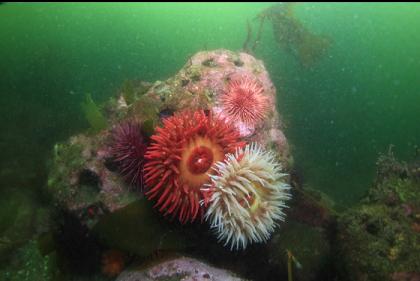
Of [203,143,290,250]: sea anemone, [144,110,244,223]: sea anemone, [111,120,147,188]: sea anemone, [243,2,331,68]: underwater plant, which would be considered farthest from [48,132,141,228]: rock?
[243,2,331,68]: underwater plant

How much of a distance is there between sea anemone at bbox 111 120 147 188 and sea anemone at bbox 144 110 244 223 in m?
0.24

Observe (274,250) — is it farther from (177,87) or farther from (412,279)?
(177,87)

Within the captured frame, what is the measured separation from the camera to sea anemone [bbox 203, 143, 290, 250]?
A: 3.98 metres

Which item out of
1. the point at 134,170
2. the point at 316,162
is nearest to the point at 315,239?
the point at 134,170

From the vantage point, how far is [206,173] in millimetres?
4098

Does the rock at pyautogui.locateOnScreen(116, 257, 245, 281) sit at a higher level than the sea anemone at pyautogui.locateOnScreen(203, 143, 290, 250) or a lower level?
lower

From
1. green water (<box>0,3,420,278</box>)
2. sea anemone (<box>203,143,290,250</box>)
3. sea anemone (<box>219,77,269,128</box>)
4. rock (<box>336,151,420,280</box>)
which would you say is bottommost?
green water (<box>0,3,420,278</box>)

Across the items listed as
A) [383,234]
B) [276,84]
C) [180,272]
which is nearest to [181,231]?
[180,272]

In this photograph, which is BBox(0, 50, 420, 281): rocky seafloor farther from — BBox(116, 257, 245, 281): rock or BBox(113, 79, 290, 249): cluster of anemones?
BBox(113, 79, 290, 249): cluster of anemones

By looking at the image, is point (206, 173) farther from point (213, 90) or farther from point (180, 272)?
point (213, 90)

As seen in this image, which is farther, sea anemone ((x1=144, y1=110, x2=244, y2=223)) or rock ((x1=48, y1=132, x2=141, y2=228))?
rock ((x1=48, y1=132, x2=141, y2=228))

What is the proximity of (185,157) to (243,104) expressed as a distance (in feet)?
5.64

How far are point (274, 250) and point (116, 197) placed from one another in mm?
2748

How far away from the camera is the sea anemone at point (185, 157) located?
3873 mm
